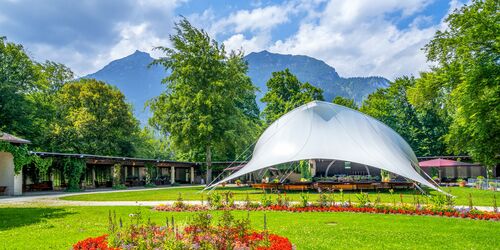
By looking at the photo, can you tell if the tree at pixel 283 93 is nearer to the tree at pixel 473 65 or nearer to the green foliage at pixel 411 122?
the green foliage at pixel 411 122

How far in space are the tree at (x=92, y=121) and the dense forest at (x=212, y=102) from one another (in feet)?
0.31

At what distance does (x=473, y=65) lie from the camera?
1842 cm

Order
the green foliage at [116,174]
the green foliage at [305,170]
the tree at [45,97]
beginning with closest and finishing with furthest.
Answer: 1. the green foliage at [305,170]
2. the green foliage at [116,174]
3. the tree at [45,97]

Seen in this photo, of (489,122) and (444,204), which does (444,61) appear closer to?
(489,122)

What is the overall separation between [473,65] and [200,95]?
16.7m

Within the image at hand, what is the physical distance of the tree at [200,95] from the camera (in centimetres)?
2780

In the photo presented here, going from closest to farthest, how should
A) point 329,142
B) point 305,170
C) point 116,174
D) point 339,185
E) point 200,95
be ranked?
point 329,142 → point 339,185 → point 200,95 → point 305,170 → point 116,174

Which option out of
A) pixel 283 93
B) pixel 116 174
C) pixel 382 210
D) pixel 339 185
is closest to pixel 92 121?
pixel 116 174

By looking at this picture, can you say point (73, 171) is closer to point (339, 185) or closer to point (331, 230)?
point (339, 185)

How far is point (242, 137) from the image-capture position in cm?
2862

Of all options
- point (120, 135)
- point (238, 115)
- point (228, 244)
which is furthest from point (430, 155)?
point (228, 244)

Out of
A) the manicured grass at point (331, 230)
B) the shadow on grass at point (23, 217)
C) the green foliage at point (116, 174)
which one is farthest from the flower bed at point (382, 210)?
the green foliage at point (116, 174)

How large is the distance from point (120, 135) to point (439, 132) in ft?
107

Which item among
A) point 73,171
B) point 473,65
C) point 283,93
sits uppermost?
point 283,93
